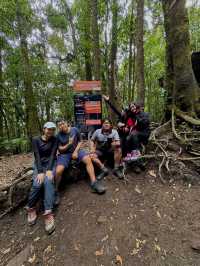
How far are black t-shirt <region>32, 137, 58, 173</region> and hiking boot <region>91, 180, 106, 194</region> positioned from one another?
84 centimetres

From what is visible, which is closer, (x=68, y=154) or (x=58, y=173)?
(x=58, y=173)

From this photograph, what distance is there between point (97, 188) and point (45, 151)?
1.21 m

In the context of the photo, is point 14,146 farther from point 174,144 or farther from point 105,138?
point 174,144

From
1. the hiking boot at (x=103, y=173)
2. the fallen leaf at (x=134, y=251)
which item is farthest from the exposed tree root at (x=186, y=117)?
the fallen leaf at (x=134, y=251)

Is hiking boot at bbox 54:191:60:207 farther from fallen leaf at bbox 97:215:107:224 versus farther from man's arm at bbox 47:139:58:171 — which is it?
fallen leaf at bbox 97:215:107:224

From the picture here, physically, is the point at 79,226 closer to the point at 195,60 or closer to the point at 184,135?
the point at 184,135

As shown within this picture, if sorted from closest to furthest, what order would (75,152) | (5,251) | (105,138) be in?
(5,251) → (75,152) → (105,138)

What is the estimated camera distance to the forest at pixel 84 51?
5.56 metres

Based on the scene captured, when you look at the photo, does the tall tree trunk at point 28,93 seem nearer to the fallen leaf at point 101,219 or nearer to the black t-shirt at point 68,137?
the black t-shirt at point 68,137

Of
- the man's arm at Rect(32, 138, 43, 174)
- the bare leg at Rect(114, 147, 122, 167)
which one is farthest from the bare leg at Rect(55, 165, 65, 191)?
the bare leg at Rect(114, 147, 122, 167)

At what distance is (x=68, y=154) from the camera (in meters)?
4.05

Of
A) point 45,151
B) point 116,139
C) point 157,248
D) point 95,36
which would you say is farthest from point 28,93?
point 157,248

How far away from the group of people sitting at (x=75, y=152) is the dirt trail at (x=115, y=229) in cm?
22

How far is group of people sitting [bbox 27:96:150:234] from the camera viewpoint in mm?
3527
